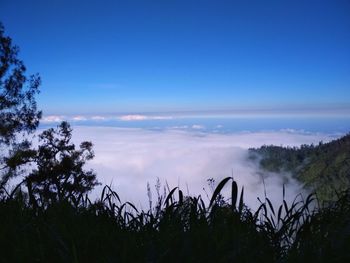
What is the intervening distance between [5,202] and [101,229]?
144 cm

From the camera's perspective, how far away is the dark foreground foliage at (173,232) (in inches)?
74.3

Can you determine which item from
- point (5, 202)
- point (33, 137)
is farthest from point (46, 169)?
point (5, 202)

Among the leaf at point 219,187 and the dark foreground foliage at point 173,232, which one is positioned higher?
the leaf at point 219,187

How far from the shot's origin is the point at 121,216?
2705mm

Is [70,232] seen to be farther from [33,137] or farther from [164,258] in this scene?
[33,137]

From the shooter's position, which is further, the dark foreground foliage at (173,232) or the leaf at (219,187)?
the leaf at (219,187)

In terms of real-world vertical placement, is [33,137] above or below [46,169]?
above

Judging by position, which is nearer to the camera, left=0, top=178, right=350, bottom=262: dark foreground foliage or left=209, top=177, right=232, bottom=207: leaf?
left=0, top=178, right=350, bottom=262: dark foreground foliage

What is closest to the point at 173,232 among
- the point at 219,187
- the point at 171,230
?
the point at 171,230

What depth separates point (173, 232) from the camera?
2.19m

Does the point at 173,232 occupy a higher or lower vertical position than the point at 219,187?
lower

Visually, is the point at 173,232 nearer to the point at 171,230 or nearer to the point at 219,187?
the point at 171,230

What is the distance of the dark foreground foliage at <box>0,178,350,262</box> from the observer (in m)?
1.89

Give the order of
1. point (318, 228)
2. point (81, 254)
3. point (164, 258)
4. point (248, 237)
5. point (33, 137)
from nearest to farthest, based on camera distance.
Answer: point (164, 258), point (81, 254), point (248, 237), point (318, 228), point (33, 137)
